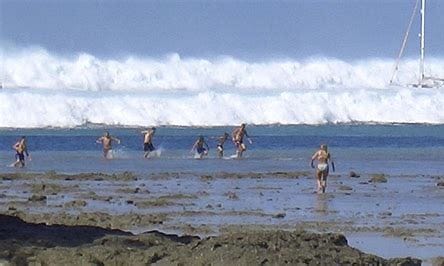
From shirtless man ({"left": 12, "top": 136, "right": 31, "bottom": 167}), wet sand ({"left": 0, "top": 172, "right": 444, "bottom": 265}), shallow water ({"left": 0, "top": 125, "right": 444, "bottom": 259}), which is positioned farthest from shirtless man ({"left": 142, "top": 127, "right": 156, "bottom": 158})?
wet sand ({"left": 0, "top": 172, "right": 444, "bottom": 265})

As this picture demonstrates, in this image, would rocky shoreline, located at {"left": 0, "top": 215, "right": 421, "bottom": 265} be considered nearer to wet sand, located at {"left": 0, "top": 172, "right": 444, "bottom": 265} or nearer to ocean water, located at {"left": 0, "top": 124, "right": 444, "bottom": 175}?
wet sand, located at {"left": 0, "top": 172, "right": 444, "bottom": 265}

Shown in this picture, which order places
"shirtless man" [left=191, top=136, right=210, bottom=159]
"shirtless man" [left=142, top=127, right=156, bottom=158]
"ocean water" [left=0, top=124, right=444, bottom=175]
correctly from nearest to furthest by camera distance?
"ocean water" [left=0, top=124, right=444, bottom=175] → "shirtless man" [left=191, top=136, right=210, bottom=159] → "shirtless man" [left=142, top=127, right=156, bottom=158]

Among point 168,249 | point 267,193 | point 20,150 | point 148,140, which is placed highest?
point 148,140

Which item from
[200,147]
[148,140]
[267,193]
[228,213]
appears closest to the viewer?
[228,213]

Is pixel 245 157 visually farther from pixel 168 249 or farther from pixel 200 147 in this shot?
pixel 168 249

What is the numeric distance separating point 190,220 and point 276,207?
9.90 ft

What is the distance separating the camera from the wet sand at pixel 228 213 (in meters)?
14.2

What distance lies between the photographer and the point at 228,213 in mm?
23891

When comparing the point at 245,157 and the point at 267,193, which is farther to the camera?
the point at 245,157

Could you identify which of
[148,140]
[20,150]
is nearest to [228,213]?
[20,150]

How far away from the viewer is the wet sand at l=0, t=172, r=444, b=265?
46.7 feet

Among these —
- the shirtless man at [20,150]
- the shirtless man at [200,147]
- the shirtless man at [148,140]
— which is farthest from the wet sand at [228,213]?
the shirtless man at [148,140]

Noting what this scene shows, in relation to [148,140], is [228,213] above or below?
below

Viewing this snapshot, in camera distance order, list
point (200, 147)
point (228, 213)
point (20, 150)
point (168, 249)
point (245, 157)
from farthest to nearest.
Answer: point (245, 157) < point (200, 147) < point (20, 150) < point (228, 213) < point (168, 249)
